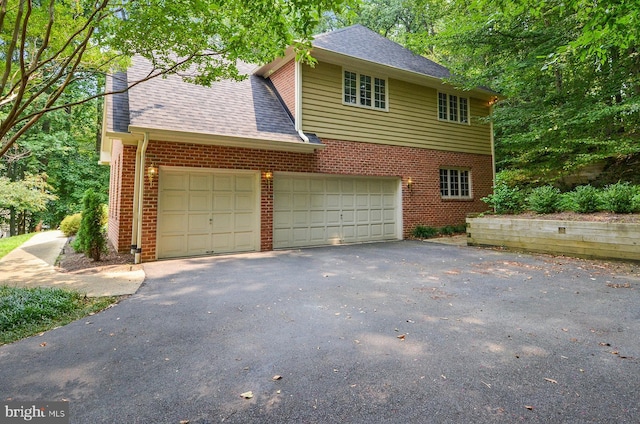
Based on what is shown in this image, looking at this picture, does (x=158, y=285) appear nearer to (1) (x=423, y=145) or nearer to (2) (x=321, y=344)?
(2) (x=321, y=344)

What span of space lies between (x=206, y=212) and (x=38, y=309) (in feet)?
14.1

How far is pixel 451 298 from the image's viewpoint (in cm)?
417

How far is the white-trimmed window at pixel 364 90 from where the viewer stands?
973 cm

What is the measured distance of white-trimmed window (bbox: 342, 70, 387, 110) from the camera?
973 centimetres

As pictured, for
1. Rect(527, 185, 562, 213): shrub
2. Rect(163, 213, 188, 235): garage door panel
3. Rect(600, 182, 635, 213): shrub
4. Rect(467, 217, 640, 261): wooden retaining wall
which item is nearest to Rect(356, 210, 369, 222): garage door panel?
Rect(467, 217, 640, 261): wooden retaining wall

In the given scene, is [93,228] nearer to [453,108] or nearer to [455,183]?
[455,183]

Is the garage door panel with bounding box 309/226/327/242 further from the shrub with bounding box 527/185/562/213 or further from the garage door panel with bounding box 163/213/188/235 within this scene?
the shrub with bounding box 527/185/562/213

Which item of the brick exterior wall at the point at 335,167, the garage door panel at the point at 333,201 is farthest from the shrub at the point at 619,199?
the garage door panel at the point at 333,201

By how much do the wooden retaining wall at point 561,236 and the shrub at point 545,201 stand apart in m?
0.81

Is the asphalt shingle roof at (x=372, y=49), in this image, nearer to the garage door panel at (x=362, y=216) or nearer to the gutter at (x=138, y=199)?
the garage door panel at (x=362, y=216)

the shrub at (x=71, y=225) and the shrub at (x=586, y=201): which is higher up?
the shrub at (x=586, y=201)

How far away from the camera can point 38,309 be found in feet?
11.8

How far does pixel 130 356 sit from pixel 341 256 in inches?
210

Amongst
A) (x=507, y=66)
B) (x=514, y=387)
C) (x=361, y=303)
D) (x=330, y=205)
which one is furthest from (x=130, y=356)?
(x=507, y=66)
